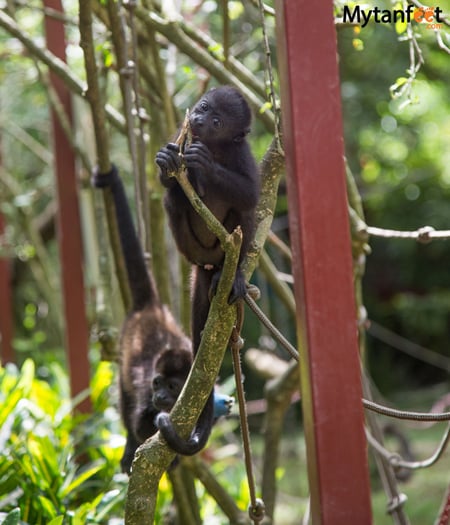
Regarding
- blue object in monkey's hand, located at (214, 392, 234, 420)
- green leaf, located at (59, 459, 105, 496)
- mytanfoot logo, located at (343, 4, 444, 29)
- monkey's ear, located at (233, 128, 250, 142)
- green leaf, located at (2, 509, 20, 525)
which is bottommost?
green leaf, located at (59, 459, 105, 496)

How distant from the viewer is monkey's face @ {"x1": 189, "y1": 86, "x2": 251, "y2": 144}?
9.46 feet

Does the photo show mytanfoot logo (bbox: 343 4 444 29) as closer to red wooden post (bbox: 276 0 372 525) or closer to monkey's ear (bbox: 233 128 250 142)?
monkey's ear (bbox: 233 128 250 142)

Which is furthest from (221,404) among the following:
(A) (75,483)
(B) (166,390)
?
(A) (75,483)

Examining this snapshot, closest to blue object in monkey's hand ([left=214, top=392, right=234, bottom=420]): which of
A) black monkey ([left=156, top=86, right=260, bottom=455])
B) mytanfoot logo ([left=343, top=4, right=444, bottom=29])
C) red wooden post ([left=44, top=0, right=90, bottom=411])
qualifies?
black monkey ([left=156, top=86, right=260, bottom=455])

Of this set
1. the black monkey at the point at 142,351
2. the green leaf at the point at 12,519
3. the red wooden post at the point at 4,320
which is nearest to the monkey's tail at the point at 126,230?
the black monkey at the point at 142,351

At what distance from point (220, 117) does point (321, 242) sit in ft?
3.66

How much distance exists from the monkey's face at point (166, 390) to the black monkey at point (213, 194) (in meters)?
0.39

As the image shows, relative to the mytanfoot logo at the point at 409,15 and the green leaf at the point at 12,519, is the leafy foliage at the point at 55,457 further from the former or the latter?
the mytanfoot logo at the point at 409,15

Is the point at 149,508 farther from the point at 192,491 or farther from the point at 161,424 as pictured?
the point at 192,491

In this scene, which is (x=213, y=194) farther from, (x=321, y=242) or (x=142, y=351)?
(x=142, y=351)

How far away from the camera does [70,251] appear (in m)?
4.98

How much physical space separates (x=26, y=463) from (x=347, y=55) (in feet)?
21.2

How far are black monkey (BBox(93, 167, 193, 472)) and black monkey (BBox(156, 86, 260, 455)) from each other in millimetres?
463

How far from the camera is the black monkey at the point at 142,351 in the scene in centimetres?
337
